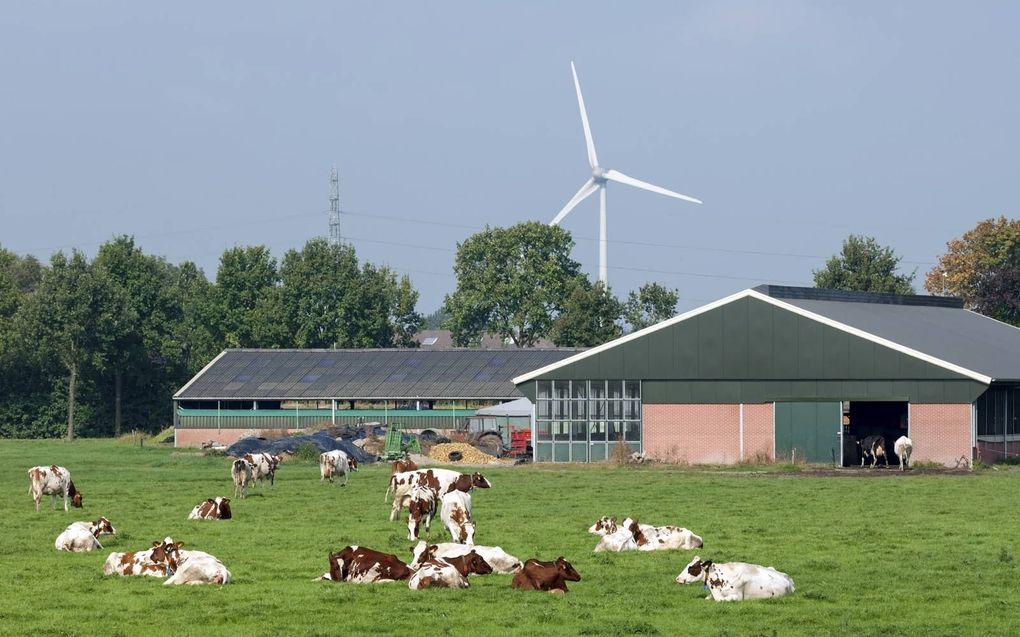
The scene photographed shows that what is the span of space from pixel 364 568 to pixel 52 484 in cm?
1618

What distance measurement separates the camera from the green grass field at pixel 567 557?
59.8ft

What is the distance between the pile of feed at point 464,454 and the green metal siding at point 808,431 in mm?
11885

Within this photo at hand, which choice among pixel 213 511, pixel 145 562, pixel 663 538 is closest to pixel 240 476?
pixel 213 511

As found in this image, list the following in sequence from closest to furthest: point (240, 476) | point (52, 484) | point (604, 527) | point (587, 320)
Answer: point (604, 527)
point (52, 484)
point (240, 476)
point (587, 320)

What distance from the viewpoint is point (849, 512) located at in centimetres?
3338

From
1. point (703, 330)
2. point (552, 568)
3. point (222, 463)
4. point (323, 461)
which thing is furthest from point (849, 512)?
point (222, 463)

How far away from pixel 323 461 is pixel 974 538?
76.8 ft

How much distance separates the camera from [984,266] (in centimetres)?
11112

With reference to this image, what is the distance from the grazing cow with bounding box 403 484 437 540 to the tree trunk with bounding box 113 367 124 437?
258 feet

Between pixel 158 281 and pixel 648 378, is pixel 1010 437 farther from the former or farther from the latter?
pixel 158 281

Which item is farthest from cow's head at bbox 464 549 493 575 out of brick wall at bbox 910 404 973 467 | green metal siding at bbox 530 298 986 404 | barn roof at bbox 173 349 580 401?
barn roof at bbox 173 349 580 401

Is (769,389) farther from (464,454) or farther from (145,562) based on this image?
(145,562)

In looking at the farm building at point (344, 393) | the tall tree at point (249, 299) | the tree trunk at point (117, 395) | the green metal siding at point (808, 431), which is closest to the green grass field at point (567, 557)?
the green metal siding at point (808, 431)

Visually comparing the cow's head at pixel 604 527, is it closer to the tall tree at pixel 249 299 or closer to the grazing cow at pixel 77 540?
the grazing cow at pixel 77 540
